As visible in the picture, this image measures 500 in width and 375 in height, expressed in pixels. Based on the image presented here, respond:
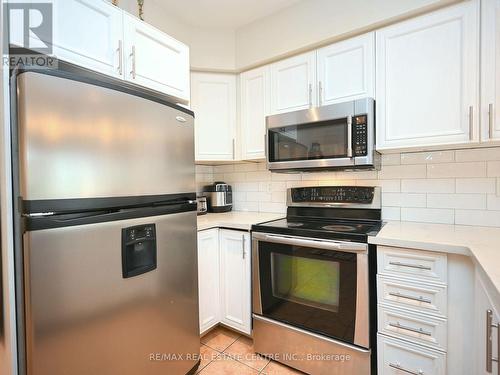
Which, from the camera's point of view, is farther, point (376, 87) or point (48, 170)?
point (376, 87)

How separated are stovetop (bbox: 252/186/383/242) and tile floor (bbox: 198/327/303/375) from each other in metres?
0.89

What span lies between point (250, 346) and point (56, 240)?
5.10 feet

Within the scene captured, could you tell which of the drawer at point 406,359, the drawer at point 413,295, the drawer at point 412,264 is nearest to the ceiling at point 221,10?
the drawer at point 412,264

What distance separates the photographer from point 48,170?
893mm

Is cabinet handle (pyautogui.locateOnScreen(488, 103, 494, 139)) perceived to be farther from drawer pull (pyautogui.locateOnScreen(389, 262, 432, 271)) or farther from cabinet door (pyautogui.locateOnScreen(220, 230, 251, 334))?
cabinet door (pyautogui.locateOnScreen(220, 230, 251, 334))

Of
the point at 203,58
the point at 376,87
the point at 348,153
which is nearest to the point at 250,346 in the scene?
the point at 348,153

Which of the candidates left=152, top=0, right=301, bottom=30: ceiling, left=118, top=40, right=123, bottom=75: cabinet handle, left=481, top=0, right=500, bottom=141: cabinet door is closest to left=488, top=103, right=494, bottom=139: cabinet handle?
left=481, top=0, right=500, bottom=141: cabinet door

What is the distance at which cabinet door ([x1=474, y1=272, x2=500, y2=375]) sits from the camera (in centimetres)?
84

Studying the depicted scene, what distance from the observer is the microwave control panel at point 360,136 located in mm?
1570

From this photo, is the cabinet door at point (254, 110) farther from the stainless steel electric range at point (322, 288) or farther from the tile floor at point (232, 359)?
the tile floor at point (232, 359)

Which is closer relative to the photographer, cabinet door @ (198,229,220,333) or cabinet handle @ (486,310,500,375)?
cabinet handle @ (486,310,500,375)

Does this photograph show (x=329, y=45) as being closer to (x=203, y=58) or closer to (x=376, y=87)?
(x=376, y=87)

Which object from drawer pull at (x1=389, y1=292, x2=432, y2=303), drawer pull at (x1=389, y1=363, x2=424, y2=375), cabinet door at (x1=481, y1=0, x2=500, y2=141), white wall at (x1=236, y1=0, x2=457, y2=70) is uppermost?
white wall at (x1=236, y1=0, x2=457, y2=70)

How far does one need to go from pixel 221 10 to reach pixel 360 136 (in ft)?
4.68
